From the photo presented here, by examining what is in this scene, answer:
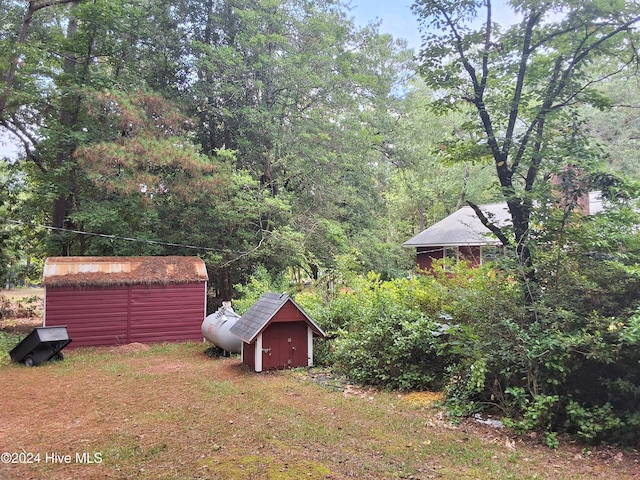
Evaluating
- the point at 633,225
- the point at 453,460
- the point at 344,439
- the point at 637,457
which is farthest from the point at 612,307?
the point at 344,439

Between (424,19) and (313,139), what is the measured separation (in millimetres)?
9847

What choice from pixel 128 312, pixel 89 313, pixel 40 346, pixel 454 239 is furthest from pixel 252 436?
pixel 454 239

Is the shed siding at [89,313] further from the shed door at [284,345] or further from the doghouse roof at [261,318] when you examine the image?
the shed door at [284,345]

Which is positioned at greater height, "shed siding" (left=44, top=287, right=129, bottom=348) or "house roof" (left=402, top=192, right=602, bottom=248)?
"house roof" (left=402, top=192, right=602, bottom=248)

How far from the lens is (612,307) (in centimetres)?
532

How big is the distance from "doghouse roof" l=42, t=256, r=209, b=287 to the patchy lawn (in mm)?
4383

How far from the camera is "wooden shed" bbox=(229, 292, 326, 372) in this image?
31.0ft

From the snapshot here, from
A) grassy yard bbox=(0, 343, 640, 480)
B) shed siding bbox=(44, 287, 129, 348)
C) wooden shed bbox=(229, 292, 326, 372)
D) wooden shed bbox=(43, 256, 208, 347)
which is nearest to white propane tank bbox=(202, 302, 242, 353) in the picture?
wooden shed bbox=(229, 292, 326, 372)

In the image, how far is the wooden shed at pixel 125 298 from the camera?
12.7m

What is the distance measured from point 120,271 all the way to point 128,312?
139 centimetres

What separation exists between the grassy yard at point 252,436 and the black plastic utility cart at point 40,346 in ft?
5.54

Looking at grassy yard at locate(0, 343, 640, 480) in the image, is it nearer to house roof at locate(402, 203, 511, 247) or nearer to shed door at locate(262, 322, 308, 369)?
shed door at locate(262, 322, 308, 369)

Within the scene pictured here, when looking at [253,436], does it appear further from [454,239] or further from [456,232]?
[456,232]

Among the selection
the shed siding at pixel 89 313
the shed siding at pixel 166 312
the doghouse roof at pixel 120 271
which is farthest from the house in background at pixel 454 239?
the shed siding at pixel 89 313
